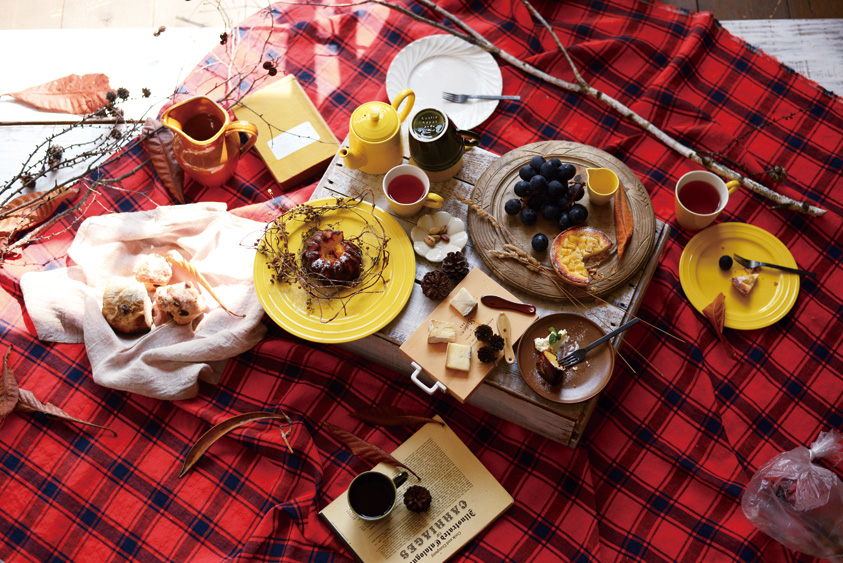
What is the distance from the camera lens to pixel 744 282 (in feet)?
6.49

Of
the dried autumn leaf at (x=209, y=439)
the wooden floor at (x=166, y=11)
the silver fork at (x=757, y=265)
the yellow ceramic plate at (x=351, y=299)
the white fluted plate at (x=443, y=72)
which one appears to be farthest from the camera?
the wooden floor at (x=166, y=11)

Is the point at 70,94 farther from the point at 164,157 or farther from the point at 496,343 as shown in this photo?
the point at 496,343

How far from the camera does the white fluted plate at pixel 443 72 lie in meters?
2.30

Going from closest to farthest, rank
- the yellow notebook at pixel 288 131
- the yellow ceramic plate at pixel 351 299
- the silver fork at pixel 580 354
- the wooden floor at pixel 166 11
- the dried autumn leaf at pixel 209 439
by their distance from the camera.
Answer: the silver fork at pixel 580 354 → the yellow ceramic plate at pixel 351 299 → the dried autumn leaf at pixel 209 439 → the yellow notebook at pixel 288 131 → the wooden floor at pixel 166 11

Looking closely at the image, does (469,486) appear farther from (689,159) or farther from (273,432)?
(689,159)

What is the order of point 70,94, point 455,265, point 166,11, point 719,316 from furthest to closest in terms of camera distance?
point 166,11
point 70,94
point 719,316
point 455,265

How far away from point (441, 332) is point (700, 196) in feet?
3.26

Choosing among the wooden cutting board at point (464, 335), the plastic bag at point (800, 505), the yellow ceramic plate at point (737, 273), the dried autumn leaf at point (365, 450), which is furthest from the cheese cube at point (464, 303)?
the plastic bag at point (800, 505)

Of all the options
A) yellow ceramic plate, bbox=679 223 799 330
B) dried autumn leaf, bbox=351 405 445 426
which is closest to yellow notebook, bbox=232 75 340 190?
dried autumn leaf, bbox=351 405 445 426

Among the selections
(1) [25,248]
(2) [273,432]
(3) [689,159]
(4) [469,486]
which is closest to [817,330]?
(3) [689,159]

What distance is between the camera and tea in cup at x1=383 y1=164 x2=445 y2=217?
182 cm

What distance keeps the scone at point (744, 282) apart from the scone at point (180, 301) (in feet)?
5.63

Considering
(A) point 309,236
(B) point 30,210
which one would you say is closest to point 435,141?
(A) point 309,236

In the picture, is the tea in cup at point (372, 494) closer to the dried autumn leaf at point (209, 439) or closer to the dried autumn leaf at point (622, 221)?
the dried autumn leaf at point (209, 439)
